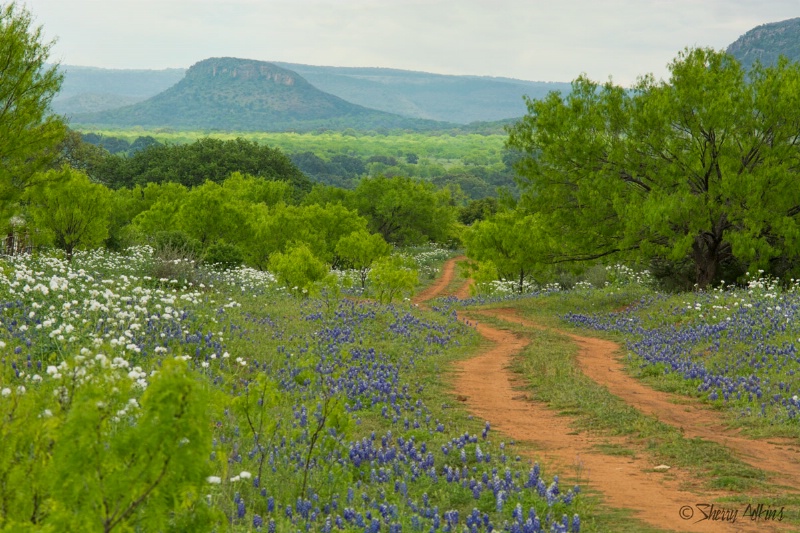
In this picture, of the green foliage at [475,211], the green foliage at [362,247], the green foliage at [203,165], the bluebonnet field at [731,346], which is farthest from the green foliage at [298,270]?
the green foliage at [475,211]

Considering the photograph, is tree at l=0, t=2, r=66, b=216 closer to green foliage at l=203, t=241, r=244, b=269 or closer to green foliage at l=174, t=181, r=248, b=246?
green foliage at l=203, t=241, r=244, b=269

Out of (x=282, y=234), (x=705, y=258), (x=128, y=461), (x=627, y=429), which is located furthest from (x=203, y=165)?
(x=128, y=461)

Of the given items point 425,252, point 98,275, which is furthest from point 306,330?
point 425,252

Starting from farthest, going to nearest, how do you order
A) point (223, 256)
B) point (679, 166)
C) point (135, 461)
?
point (223, 256) → point (679, 166) → point (135, 461)

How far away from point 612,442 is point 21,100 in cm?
1555

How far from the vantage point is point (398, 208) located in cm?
6994

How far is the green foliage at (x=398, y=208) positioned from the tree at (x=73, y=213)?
40445 millimetres

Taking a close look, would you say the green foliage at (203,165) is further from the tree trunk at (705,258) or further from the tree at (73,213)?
the tree trunk at (705,258)

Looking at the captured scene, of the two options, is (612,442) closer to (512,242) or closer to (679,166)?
(679,166)

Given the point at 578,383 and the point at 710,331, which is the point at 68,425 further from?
the point at 710,331

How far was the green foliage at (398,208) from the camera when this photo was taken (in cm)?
6862

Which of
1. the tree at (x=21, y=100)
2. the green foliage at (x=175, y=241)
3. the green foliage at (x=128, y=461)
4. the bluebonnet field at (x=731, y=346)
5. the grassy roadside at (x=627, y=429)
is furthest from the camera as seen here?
the green foliage at (x=175, y=241)

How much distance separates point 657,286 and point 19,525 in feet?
96.0

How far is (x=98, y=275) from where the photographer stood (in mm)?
17719
